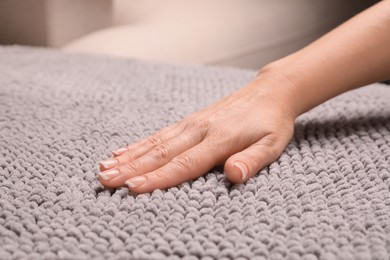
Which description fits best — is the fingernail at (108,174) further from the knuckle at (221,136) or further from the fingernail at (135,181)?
the knuckle at (221,136)

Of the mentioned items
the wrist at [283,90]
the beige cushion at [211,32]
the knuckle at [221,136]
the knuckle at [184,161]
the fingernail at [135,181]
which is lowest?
the beige cushion at [211,32]

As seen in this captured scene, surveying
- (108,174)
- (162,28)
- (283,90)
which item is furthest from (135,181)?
(162,28)

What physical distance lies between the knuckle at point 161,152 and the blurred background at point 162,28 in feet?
1.95

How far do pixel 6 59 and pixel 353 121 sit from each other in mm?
656

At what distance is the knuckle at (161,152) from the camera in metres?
0.67

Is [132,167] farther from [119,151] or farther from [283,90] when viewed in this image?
[283,90]

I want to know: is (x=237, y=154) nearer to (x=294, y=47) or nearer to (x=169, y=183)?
(x=169, y=183)

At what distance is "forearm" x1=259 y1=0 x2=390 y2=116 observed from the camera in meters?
0.78

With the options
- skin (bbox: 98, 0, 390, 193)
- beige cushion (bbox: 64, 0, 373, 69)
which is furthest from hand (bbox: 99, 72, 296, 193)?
beige cushion (bbox: 64, 0, 373, 69)

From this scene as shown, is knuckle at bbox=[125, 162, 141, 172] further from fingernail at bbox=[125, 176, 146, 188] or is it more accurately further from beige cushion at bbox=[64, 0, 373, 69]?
beige cushion at bbox=[64, 0, 373, 69]

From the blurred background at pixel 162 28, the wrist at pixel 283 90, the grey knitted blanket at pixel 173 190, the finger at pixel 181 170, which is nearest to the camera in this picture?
the grey knitted blanket at pixel 173 190

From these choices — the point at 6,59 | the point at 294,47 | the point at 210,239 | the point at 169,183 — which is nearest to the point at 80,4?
the point at 6,59

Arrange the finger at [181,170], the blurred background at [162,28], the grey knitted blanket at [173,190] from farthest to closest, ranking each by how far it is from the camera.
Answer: the blurred background at [162,28] → the finger at [181,170] → the grey knitted blanket at [173,190]

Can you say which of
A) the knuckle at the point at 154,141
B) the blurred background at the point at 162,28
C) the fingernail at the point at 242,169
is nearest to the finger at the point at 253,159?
the fingernail at the point at 242,169
